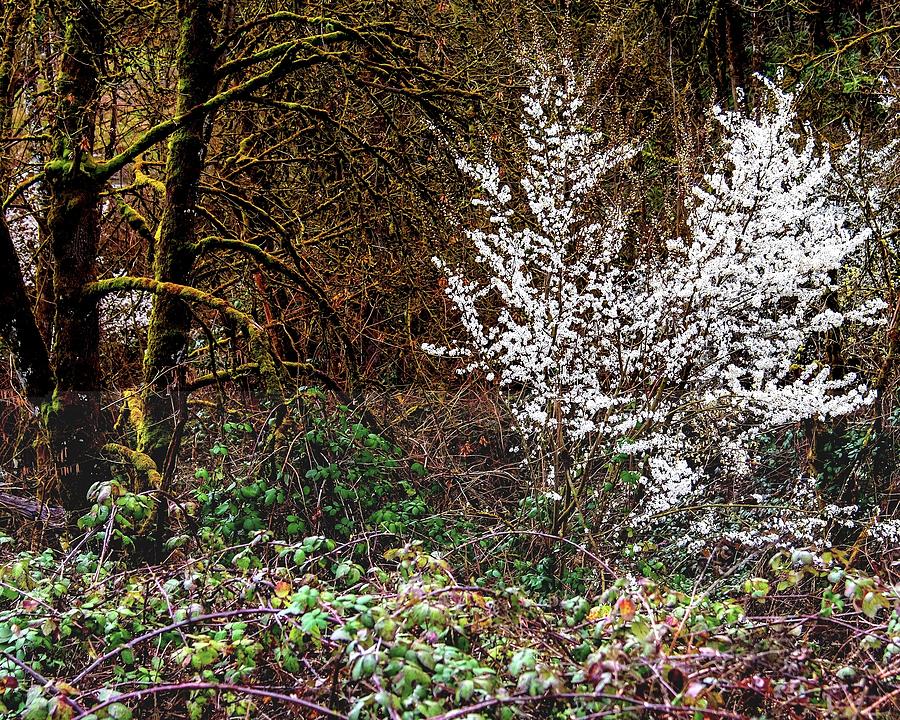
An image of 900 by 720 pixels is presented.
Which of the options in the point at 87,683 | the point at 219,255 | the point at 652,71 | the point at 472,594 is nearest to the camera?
the point at 472,594

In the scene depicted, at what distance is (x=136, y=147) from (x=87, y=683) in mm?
3240

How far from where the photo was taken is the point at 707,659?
319 cm

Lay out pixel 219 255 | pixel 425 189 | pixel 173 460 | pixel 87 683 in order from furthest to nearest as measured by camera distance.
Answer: pixel 219 255 → pixel 425 189 → pixel 173 460 → pixel 87 683

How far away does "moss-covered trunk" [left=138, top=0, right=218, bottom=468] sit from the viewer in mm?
5555

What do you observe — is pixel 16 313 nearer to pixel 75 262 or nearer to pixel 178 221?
pixel 75 262

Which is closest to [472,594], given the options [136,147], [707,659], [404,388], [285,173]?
[707,659]

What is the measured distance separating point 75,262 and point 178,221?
2.42 ft

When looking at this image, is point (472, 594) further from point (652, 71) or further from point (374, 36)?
point (652, 71)

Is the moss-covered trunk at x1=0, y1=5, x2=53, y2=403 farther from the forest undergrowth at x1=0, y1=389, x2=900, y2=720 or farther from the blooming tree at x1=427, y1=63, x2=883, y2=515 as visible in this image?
the blooming tree at x1=427, y1=63, x2=883, y2=515

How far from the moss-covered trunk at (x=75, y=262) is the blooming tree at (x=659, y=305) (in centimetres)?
229

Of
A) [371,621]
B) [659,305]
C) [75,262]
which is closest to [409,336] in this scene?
[659,305]

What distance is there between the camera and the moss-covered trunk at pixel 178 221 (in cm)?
555

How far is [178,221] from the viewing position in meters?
5.59

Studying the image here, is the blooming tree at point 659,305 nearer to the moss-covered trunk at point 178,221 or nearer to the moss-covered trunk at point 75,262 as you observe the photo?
the moss-covered trunk at point 178,221
